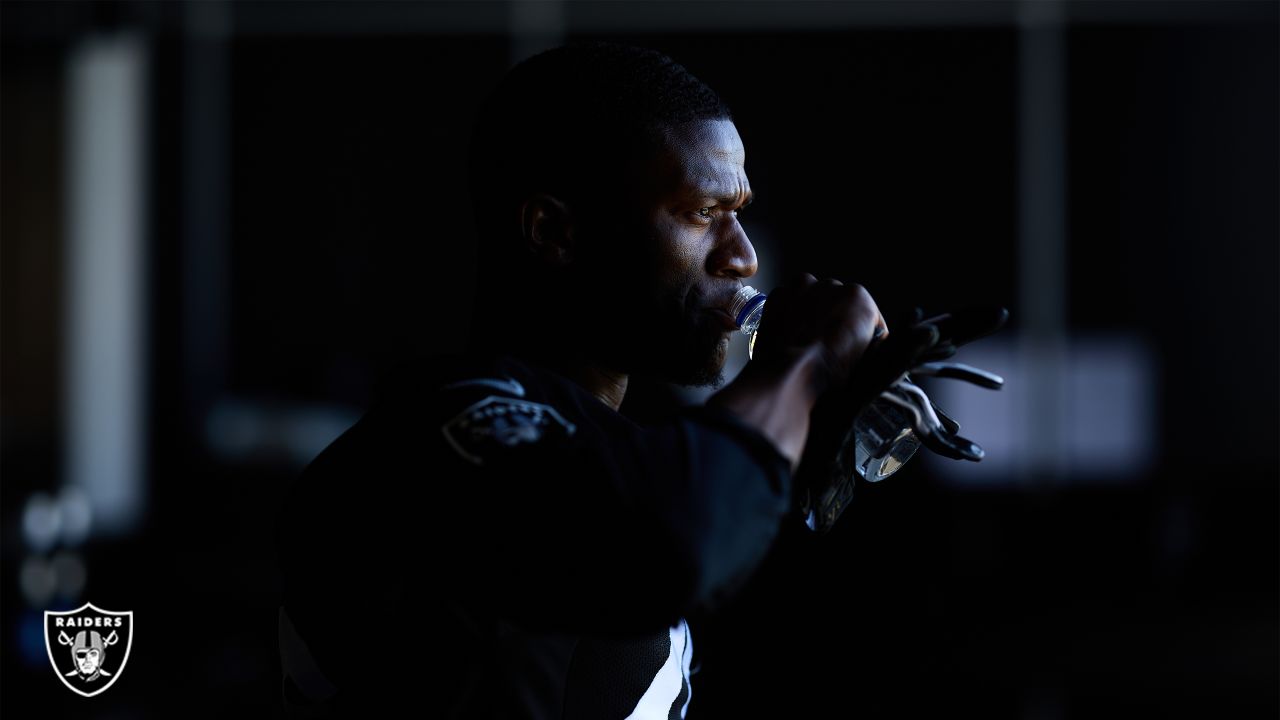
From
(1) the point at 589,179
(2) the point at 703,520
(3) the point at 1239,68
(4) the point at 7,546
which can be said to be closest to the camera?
(2) the point at 703,520

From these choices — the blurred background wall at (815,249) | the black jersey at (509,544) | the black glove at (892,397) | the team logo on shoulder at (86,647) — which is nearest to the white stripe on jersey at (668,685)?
the black jersey at (509,544)

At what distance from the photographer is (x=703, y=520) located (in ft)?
2.52

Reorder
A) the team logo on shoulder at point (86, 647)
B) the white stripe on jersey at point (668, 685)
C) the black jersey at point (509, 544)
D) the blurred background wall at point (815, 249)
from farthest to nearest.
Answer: the blurred background wall at point (815, 249), the team logo on shoulder at point (86, 647), the white stripe on jersey at point (668, 685), the black jersey at point (509, 544)

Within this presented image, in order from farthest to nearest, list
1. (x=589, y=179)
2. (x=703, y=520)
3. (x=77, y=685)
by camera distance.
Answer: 1. (x=77, y=685)
2. (x=589, y=179)
3. (x=703, y=520)

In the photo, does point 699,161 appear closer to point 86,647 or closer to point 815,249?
point 86,647

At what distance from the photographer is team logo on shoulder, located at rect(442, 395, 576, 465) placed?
2.70ft

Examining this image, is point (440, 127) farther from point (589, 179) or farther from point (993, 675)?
point (589, 179)

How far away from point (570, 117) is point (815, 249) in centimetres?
372

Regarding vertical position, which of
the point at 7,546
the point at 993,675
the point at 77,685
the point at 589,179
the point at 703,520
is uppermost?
the point at 589,179

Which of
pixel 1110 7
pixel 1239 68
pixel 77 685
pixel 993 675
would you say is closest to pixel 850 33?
pixel 1110 7

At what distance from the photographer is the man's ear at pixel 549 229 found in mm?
1044

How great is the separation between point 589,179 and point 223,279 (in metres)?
4.09

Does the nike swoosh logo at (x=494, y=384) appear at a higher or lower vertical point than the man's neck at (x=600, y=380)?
higher

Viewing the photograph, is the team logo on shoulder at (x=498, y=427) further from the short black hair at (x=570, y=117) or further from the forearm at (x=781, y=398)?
the short black hair at (x=570, y=117)
